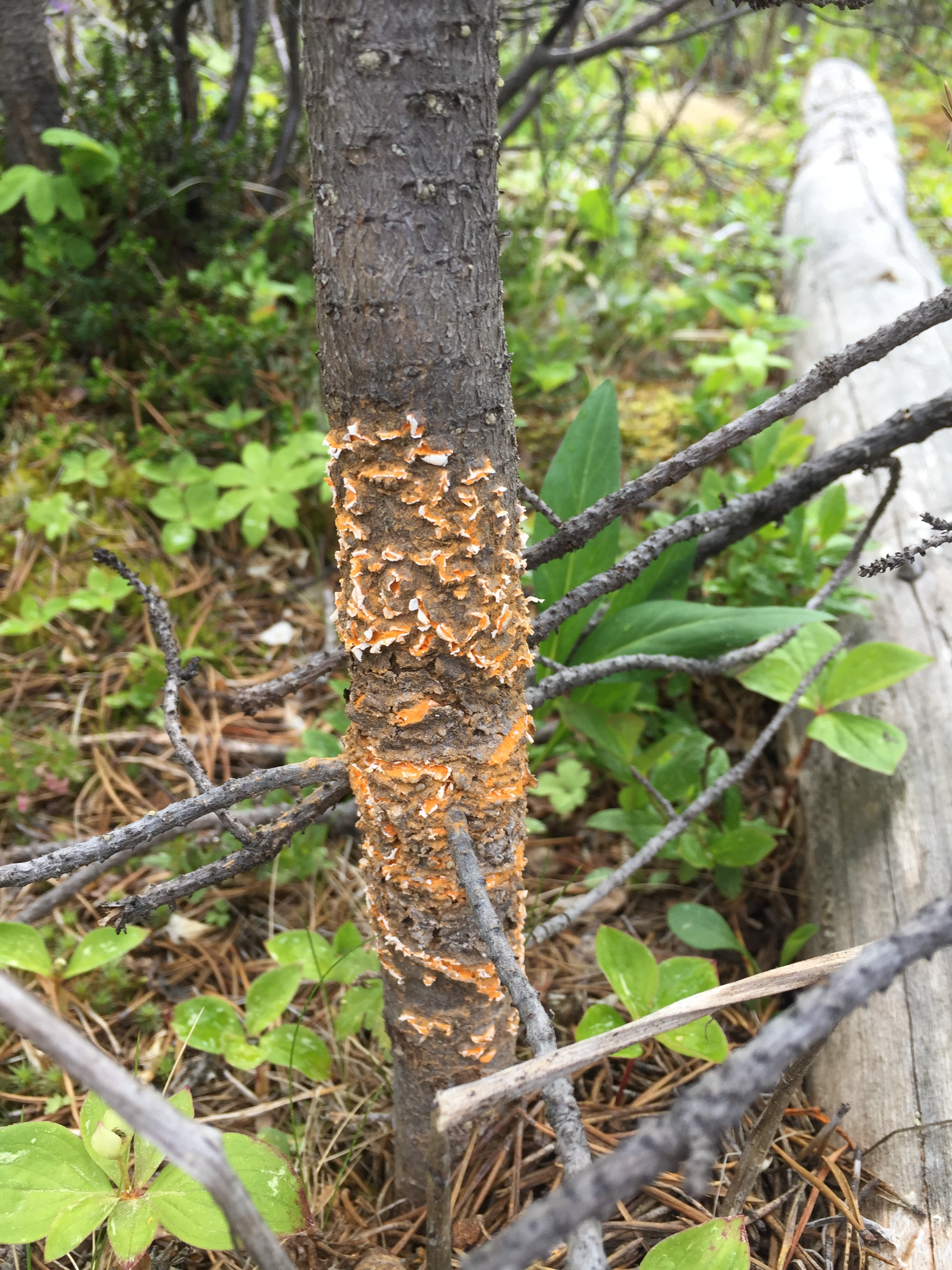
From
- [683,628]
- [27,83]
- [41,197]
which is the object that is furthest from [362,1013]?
[27,83]

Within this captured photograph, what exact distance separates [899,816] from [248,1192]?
56.5 inches

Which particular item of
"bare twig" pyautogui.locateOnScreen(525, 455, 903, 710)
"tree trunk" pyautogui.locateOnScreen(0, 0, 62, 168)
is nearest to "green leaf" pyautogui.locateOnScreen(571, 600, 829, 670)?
"bare twig" pyautogui.locateOnScreen(525, 455, 903, 710)

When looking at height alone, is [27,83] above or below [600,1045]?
above

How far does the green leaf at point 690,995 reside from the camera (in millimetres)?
1432

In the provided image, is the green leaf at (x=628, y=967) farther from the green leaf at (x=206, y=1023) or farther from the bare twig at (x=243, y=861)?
the green leaf at (x=206, y=1023)

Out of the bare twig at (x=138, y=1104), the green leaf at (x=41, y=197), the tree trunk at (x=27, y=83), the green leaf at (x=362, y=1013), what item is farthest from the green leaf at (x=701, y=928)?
the tree trunk at (x=27, y=83)

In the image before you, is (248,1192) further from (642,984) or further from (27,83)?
(27,83)

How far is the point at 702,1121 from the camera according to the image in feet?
2.00

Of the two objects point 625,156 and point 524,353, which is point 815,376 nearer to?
point 524,353

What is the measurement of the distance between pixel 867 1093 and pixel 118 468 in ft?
8.67

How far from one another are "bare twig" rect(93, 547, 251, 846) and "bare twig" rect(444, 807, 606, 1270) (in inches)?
12.5

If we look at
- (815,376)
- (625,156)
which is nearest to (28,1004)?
(815,376)

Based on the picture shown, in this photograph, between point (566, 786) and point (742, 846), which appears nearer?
point (742, 846)

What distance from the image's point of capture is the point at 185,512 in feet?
8.81
